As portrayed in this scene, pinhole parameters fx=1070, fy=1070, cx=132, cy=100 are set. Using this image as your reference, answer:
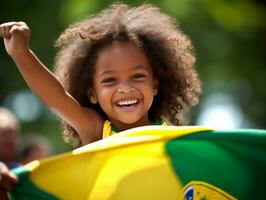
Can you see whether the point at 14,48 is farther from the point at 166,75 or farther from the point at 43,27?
the point at 43,27

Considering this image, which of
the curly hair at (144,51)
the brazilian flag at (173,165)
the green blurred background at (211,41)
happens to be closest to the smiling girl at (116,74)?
the curly hair at (144,51)

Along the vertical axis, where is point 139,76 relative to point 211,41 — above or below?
above

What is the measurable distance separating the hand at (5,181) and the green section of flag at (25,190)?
0.13 ft

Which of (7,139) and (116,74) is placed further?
(7,139)

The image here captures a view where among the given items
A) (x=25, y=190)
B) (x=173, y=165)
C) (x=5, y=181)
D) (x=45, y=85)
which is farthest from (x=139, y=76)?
(x=5, y=181)

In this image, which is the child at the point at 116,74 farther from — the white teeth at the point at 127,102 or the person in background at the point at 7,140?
the person in background at the point at 7,140

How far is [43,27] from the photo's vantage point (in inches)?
559

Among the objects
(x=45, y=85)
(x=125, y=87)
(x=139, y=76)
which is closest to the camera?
(x=45, y=85)

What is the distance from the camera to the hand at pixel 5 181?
155 inches

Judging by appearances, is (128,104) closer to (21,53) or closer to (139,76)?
(139,76)

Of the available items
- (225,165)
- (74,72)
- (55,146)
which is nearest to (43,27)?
(55,146)

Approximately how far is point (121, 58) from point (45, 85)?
1.47ft

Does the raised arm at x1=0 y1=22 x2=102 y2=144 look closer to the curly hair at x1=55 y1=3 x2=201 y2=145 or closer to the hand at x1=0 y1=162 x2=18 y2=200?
the curly hair at x1=55 y1=3 x2=201 y2=145

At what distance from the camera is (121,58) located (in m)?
5.03
